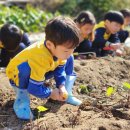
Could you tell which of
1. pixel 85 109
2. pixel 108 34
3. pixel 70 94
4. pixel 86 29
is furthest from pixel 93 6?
pixel 85 109

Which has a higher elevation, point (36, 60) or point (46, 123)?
point (36, 60)

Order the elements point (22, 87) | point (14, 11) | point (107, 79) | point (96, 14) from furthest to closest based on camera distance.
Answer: point (96, 14), point (14, 11), point (107, 79), point (22, 87)

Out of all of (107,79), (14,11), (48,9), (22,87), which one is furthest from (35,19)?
(22,87)

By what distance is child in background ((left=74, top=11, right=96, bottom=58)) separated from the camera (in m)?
4.96

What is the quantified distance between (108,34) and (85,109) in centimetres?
256

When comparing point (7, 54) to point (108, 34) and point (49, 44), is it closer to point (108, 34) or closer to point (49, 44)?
point (108, 34)

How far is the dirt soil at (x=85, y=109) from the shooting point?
297 centimetres

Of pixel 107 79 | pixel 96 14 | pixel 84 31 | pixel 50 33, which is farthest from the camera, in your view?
pixel 96 14

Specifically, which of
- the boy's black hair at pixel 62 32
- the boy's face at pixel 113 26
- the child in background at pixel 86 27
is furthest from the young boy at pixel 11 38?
the boy's black hair at pixel 62 32

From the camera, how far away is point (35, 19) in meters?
8.80

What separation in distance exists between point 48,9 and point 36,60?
28.8 feet

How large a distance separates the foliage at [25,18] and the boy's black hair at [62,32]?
16.9 ft

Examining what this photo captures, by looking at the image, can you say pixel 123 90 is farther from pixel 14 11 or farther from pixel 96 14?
pixel 96 14

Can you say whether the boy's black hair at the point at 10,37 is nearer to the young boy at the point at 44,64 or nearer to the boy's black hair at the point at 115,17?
the young boy at the point at 44,64
